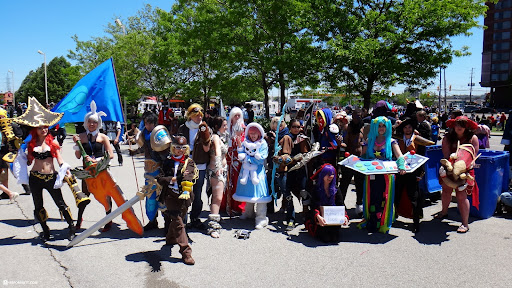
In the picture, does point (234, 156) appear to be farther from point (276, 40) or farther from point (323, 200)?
point (276, 40)

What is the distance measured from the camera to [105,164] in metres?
5.55

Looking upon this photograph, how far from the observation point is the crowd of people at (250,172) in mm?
5156

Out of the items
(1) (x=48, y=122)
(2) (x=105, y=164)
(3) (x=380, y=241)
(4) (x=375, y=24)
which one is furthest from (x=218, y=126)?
(4) (x=375, y=24)

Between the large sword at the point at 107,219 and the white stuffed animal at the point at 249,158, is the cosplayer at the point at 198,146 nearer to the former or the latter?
the white stuffed animal at the point at 249,158

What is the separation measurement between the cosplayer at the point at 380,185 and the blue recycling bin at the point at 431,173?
7.02 ft

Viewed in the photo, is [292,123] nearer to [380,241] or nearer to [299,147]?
[299,147]

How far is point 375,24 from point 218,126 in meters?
7.85

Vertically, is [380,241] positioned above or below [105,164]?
below

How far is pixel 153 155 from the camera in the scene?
5664 mm

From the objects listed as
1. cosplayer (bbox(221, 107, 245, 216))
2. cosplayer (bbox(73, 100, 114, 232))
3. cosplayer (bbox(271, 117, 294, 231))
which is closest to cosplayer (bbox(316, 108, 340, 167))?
cosplayer (bbox(271, 117, 294, 231))

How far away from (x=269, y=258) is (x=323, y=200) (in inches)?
47.7

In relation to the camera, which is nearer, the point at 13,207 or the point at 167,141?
the point at 167,141

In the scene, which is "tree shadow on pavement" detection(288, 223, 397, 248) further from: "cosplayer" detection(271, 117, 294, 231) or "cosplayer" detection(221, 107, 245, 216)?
"cosplayer" detection(221, 107, 245, 216)

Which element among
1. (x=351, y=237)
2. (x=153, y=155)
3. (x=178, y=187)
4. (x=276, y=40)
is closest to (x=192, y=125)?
(x=153, y=155)
